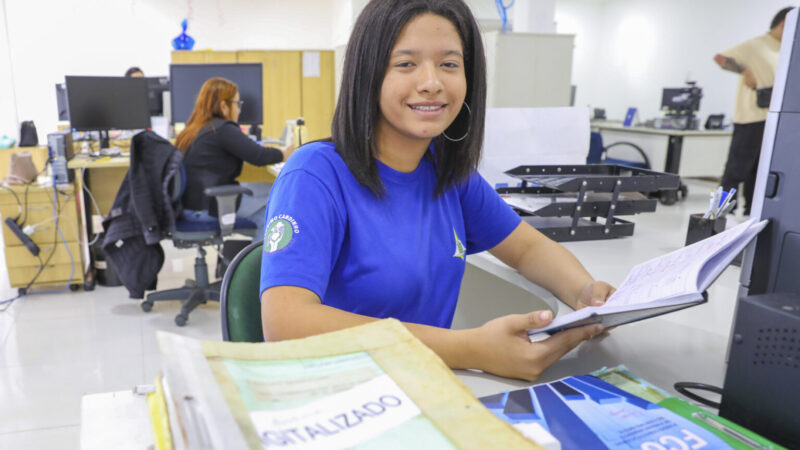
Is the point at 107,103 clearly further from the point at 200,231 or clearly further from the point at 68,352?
the point at 68,352

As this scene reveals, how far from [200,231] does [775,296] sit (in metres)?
2.62

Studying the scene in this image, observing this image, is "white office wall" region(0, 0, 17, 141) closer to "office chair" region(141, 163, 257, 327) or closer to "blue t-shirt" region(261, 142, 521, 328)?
"office chair" region(141, 163, 257, 327)

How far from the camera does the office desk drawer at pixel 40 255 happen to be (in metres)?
3.06

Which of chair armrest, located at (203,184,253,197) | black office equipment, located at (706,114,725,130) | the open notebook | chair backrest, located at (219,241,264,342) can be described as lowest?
chair armrest, located at (203,184,253,197)

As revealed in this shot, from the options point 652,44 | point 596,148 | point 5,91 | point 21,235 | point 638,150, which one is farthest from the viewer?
point 652,44

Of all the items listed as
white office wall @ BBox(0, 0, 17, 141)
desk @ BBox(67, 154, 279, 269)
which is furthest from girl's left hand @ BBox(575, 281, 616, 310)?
white office wall @ BBox(0, 0, 17, 141)

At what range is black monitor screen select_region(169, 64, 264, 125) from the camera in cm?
355

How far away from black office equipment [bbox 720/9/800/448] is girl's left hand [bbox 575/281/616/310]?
0.25 m

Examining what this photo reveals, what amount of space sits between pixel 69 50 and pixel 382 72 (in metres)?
7.00

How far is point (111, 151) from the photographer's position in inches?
140

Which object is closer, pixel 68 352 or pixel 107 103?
pixel 68 352

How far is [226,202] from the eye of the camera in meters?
2.79

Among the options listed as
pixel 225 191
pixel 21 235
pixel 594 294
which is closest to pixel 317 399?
pixel 594 294

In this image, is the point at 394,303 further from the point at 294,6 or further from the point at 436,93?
the point at 294,6
